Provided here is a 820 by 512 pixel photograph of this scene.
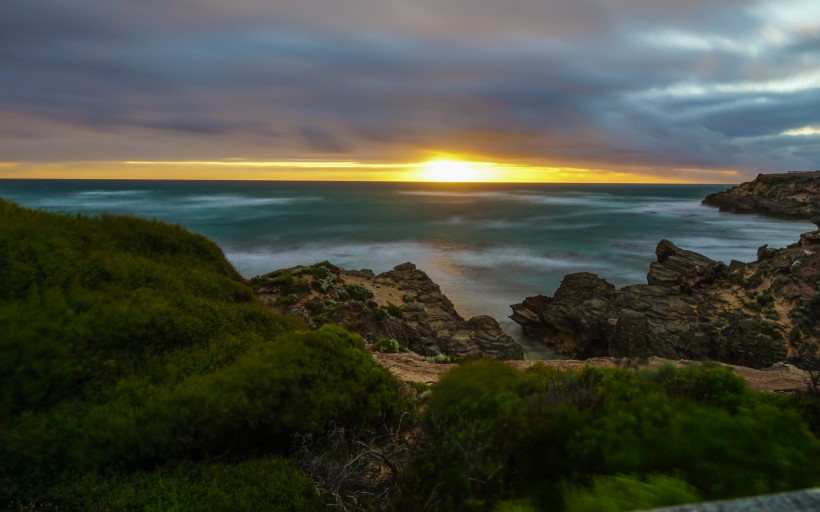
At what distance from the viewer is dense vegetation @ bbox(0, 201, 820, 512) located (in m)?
3.73

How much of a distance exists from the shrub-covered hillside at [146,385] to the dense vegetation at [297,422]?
19 mm

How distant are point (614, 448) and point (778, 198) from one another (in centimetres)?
9944

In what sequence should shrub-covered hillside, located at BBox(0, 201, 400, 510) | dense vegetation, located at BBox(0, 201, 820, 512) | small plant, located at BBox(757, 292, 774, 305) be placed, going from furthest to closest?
small plant, located at BBox(757, 292, 774, 305)
shrub-covered hillside, located at BBox(0, 201, 400, 510)
dense vegetation, located at BBox(0, 201, 820, 512)

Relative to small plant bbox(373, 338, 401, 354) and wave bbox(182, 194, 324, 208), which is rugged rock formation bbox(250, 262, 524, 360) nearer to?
small plant bbox(373, 338, 401, 354)

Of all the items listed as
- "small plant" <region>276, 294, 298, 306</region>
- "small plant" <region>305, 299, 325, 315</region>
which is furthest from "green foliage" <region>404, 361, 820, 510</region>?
"small plant" <region>276, 294, 298, 306</region>

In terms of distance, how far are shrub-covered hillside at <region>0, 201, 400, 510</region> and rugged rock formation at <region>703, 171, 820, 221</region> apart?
86259 mm

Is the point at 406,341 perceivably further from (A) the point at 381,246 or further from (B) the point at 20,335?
(A) the point at 381,246

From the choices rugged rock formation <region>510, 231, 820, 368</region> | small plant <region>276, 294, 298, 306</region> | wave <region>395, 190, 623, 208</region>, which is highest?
wave <region>395, 190, 623, 208</region>

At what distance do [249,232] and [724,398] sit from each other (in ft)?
200

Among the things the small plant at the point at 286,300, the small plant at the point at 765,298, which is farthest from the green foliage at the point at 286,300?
the small plant at the point at 765,298

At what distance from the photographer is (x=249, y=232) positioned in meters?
60.3

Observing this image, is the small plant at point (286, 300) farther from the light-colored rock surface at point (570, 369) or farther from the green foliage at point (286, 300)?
the light-colored rock surface at point (570, 369)

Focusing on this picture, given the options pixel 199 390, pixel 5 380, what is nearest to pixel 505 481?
pixel 199 390

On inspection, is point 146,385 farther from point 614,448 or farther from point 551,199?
point 551,199
